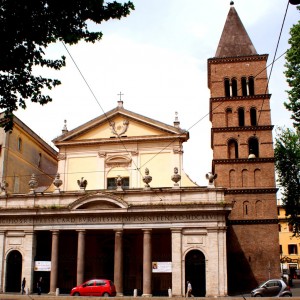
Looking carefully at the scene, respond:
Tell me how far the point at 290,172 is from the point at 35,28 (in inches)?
1377

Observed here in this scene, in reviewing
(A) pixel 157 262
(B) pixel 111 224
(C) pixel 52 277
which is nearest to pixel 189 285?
(A) pixel 157 262

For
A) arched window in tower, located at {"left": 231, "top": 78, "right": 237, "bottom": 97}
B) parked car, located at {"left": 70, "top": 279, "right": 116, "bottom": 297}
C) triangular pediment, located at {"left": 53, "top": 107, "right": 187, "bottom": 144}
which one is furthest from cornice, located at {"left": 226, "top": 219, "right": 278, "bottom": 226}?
parked car, located at {"left": 70, "top": 279, "right": 116, "bottom": 297}

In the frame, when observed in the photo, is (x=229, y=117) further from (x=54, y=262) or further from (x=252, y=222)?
(x=54, y=262)

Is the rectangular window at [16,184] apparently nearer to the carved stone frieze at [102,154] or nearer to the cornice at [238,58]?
the carved stone frieze at [102,154]

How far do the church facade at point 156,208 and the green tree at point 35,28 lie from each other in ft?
61.7

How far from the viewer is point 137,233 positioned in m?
33.5

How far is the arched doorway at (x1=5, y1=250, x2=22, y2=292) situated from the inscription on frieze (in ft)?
→ 7.17

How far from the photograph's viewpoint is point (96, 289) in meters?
27.3

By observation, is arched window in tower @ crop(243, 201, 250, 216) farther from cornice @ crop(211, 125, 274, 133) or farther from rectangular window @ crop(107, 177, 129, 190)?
rectangular window @ crop(107, 177, 129, 190)

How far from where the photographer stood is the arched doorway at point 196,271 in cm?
3009

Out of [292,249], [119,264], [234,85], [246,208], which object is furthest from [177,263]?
[292,249]

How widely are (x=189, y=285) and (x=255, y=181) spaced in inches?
428

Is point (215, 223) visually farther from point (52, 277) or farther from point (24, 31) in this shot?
point (24, 31)

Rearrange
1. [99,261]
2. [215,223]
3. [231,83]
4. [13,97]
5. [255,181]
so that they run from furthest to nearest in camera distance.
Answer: [231,83] < [255,181] < [99,261] < [215,223] < [13,97]
